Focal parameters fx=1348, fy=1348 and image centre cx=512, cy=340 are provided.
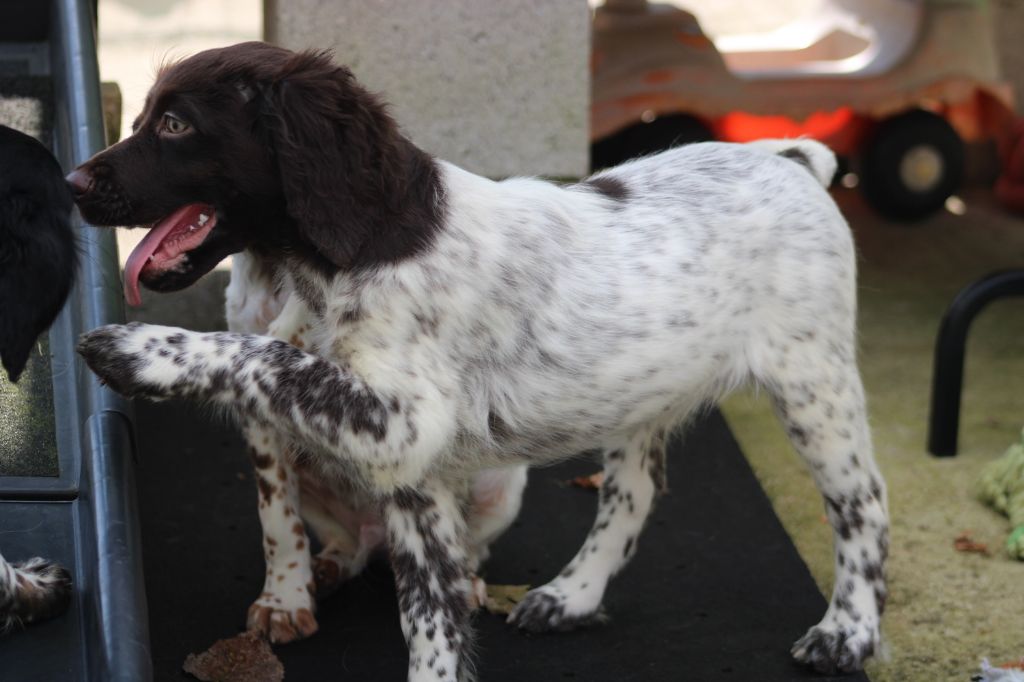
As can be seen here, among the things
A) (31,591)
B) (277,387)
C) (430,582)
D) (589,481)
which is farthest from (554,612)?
(31,591)

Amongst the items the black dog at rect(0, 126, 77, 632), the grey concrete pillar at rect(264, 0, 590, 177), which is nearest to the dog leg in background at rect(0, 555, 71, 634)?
the black dog at rect(0, 126, 77, 632)

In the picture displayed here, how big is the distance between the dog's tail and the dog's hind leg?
446mm

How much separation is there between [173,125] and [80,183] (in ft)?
0.70

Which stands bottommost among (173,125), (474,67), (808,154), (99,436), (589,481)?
(589,481)

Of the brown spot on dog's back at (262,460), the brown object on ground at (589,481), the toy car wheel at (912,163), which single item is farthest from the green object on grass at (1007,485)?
the toy car wheel at (912,163)

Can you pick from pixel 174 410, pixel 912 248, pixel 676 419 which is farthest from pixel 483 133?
pixel 912 248

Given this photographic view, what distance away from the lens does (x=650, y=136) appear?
6.49 meters

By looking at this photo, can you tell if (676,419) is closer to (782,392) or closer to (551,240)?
(782,392)

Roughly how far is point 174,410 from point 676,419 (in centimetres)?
210

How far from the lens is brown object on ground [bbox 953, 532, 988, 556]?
12.7 ft

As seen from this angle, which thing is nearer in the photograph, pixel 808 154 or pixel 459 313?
pixel 459 313

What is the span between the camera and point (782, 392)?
3131 millimetres

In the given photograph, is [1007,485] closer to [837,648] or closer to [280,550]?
[837,648]

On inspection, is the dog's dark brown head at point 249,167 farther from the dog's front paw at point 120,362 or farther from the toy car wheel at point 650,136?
the toy car wheel at point 650,136
